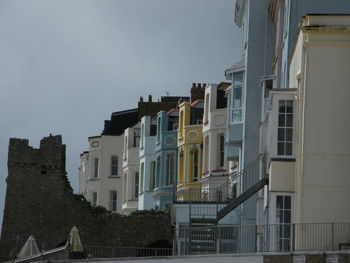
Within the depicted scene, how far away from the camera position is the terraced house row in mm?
41312

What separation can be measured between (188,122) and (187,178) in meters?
3.45

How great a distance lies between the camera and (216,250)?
146 feet

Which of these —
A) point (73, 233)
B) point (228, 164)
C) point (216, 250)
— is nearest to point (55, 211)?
point (228, 164)

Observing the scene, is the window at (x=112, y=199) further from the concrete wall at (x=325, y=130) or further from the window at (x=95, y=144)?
the concrete wall at (x=325, y=130)

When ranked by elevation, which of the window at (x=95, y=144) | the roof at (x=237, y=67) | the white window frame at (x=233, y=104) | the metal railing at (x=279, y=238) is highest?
the window at (x=95, y=144)

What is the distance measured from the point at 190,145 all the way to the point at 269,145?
33474 millimetres

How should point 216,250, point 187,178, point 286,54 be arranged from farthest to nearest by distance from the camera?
point 187,178 → point 286,54 → point 216,250

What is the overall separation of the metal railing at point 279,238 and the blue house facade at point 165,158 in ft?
112

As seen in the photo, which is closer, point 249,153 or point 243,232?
point 243,232

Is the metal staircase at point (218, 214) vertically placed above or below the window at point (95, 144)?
below

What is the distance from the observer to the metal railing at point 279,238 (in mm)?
40219

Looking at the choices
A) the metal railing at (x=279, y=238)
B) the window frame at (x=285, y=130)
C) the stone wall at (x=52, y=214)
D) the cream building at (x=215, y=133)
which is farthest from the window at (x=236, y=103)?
the window frame at (x=285, y=130)

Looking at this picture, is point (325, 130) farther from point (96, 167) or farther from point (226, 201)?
point (96, 167)

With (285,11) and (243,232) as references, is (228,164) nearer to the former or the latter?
(285,11)
